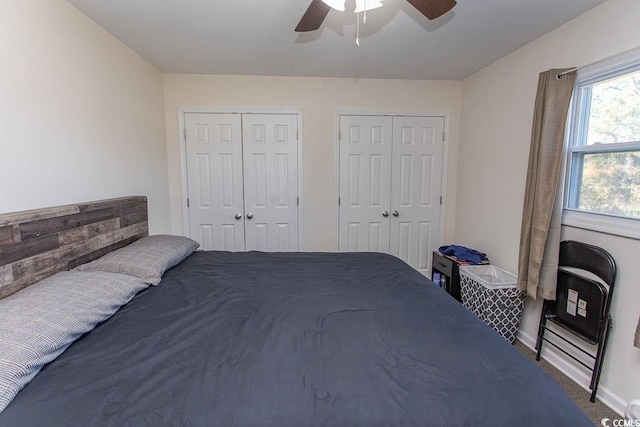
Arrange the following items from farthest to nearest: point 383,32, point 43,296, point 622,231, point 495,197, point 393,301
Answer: point 495,197 → point 383,32 → point 622,231 → point 393,301 → point 43,296

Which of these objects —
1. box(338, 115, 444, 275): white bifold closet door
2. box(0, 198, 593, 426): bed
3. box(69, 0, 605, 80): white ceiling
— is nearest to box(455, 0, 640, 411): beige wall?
box(69, 0, 605, 80): white ceiling

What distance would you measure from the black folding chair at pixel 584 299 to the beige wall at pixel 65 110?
3.28m

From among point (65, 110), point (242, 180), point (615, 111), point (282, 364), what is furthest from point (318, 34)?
point (282, 364)

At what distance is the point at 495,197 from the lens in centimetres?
288

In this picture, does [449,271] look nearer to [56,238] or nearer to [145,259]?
[145,259]

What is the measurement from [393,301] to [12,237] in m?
1.85

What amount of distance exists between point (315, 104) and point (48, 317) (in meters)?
2.89

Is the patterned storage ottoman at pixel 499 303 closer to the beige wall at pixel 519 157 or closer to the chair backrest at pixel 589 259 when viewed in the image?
the beige wall at pixel 519 157

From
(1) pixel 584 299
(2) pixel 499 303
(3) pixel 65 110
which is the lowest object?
(2) pixel 499 303

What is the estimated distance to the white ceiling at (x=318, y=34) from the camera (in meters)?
1.94

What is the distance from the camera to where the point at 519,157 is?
2.56 metres

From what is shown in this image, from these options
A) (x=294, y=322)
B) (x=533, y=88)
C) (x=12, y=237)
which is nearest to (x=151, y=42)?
(x=12, y=237)

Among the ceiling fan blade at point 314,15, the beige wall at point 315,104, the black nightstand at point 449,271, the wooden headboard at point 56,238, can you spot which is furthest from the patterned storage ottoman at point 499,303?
the wooden headboard at point 56,238

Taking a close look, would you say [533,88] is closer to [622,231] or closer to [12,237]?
[622,231]
